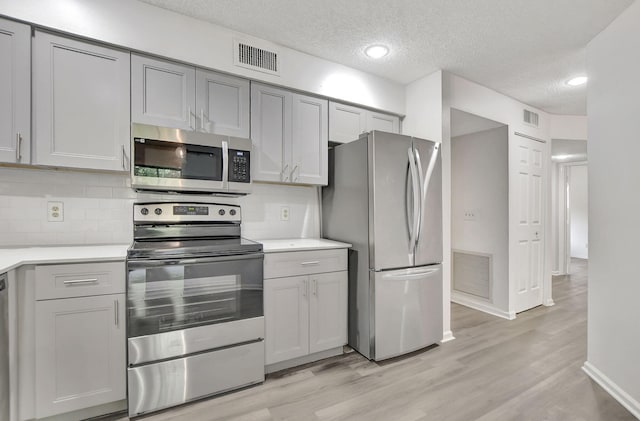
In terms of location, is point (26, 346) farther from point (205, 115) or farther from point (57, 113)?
point (205, 115)

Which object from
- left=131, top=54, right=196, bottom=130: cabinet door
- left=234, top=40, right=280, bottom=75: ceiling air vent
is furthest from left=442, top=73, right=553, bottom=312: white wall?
left=131, top=54, right=196, bottom=130: cabinet door

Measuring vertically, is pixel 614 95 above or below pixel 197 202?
above

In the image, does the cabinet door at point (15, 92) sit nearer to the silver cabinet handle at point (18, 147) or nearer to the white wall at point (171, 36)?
the silver cabinet handle at point (18, 147)

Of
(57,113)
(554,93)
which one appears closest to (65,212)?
(57,113)

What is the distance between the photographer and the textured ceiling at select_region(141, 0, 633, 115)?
2033mm

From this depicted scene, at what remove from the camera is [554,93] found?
11.4 ft

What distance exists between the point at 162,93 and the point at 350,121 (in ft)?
5.31

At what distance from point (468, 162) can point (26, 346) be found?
4458 mm

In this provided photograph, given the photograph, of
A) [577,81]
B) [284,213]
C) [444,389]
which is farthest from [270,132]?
[577,81]

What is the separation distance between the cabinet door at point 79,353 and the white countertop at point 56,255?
226 mm

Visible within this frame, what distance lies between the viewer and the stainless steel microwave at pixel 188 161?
79.0 inches

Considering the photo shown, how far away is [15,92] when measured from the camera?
1702 mm

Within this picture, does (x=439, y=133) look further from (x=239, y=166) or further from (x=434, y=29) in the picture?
(x=239, y=166)

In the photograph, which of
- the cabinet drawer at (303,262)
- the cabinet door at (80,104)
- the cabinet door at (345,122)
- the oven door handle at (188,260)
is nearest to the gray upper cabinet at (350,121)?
the cabinet door at (345,122)
